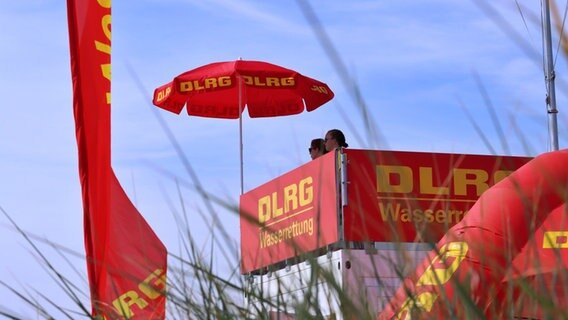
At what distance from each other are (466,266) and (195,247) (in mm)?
580

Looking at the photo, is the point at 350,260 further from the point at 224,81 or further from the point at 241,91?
the point at 241,91

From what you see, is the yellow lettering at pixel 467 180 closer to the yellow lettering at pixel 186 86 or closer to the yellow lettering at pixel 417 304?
the yellow lettering at pixel 417 304

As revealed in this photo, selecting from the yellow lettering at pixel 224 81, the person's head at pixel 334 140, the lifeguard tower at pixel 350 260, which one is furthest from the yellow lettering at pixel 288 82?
the lifeguard tower at pixel 350 260

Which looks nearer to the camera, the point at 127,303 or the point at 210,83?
the point at 127,303

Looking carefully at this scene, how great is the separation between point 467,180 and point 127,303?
466 cm

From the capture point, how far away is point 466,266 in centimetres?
164

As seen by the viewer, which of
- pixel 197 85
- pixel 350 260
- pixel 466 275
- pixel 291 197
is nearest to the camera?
pixel 466 275

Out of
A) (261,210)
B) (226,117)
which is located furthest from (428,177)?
(226,117)

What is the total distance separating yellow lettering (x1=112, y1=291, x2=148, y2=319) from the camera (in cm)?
205

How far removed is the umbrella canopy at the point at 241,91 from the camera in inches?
448

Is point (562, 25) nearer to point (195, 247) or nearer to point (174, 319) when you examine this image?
point (195, 247)

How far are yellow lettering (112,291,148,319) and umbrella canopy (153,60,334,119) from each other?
351 inches

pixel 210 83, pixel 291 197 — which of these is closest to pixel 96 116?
pixel 291 197

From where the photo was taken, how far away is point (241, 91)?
11.9 m
